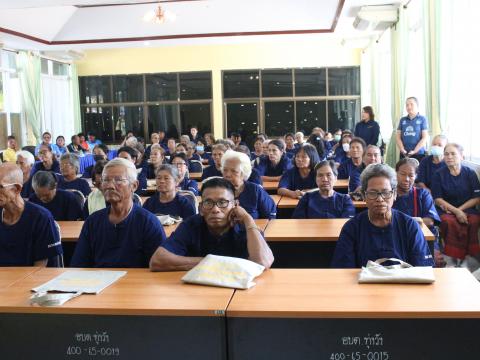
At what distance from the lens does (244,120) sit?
1523 cm

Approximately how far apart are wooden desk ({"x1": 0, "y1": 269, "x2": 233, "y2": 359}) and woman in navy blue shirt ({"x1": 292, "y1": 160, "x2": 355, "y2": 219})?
2.15m

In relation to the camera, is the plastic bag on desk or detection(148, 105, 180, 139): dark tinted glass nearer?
the plastic bag on desk

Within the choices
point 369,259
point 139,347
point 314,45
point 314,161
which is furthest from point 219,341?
point 314,45

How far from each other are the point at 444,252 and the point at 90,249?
3.45 metres

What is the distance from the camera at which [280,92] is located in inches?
587

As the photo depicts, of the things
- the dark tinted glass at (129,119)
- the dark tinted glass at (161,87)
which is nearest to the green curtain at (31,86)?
the dark tinted glass at (129,119)

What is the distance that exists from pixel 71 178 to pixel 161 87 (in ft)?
33.3

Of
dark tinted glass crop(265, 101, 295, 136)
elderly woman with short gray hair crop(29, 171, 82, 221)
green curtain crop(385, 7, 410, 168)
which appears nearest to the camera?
elderly woman with short gray hair crop(29, 171, 82, 221)

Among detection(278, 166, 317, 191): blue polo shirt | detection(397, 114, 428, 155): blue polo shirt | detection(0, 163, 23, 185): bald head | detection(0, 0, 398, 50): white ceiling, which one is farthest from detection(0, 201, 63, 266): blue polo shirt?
detection(0, 0, 398, 50): white ceiling

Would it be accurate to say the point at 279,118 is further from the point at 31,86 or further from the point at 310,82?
the point at 31,86

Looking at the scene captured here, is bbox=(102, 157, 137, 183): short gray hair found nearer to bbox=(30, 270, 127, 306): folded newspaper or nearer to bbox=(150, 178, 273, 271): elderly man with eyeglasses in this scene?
bbox=(150, 178, 273, 271): elderly man with eyeglasses

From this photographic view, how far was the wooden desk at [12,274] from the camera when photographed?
2396 mm

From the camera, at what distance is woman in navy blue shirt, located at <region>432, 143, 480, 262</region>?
16.0ft

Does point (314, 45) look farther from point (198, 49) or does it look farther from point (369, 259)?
point (369, 259)
